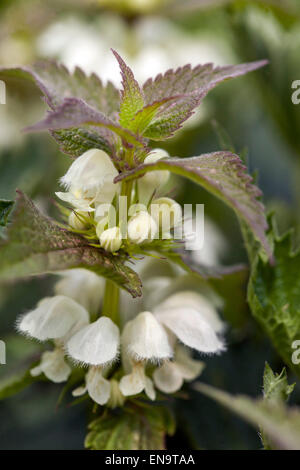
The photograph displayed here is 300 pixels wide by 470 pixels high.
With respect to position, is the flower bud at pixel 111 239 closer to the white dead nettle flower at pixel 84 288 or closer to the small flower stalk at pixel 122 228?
the small flower stalk at pixel 122 228

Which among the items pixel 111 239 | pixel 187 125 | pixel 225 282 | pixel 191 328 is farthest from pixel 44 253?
pixel 187 125

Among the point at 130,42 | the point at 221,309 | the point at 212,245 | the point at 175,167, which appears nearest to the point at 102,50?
the point at 130,42

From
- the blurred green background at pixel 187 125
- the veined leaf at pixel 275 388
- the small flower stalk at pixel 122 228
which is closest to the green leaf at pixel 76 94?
the small flower stalk at pixel 122 228

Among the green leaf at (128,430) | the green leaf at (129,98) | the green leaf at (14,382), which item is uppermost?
the green leaf at (129,98)

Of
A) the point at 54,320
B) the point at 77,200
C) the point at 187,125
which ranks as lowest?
the point at 54,320

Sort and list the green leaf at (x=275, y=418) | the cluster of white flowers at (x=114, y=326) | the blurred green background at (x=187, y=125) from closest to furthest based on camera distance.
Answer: the green leaf at (x=275, y=418), the cluster of white flowers at (x=114, y=326), the blurred green background at (x=187, y=125)

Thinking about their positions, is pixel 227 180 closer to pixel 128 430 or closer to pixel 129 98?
pixel 129 98
